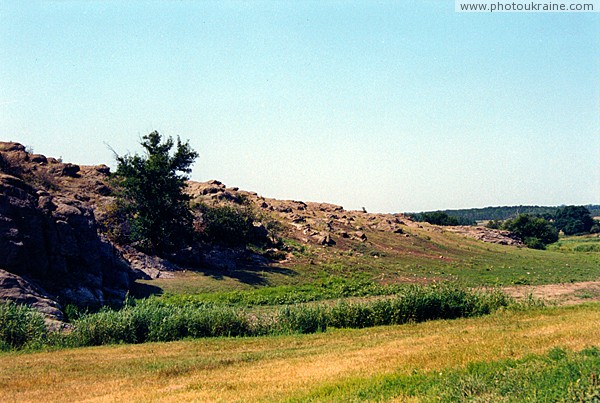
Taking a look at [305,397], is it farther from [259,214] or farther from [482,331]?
[259,214]

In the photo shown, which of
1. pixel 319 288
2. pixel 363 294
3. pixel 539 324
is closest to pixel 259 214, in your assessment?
pixel 319 288

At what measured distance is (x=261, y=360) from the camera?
48.9ft

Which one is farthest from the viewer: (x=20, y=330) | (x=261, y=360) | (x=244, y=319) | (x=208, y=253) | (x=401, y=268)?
(x=401, y=268)

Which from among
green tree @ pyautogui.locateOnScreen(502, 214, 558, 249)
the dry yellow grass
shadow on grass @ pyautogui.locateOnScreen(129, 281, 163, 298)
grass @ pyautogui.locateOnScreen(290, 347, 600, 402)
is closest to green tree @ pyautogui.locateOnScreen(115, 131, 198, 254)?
shadow on grass @ pyautogui.locateOnScreen(129, 281, 163, 298)

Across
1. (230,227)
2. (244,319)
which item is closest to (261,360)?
(244,319)

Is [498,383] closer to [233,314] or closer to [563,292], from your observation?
[233,314]

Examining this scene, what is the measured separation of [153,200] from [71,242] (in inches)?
527

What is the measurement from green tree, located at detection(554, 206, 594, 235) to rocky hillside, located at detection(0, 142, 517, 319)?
4570 inches

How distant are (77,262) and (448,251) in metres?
49.0

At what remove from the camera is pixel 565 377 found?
29.1 feet

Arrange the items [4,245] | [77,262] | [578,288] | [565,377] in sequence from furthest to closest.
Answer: [578,288]
[77,262]
[4,245]
[565,377]

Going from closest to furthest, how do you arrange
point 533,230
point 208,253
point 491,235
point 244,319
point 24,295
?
point 244,319 < point 24,295 < point 208,253 < point 491,235 < point 533,230

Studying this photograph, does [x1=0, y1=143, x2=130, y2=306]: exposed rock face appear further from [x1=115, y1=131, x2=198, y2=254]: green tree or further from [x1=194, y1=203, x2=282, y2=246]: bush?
[x1=194, y1=203, x2=282, y2=246]: bush

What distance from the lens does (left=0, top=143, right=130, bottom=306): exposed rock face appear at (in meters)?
26.2
